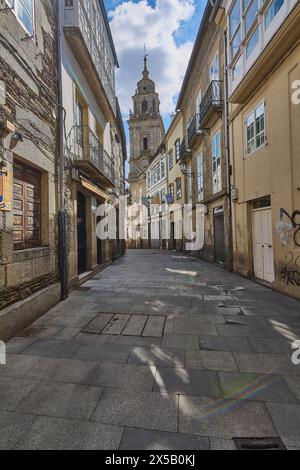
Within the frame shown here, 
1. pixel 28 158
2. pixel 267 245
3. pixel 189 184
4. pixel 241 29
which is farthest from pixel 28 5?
pixel 189 184

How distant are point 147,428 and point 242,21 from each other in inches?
407

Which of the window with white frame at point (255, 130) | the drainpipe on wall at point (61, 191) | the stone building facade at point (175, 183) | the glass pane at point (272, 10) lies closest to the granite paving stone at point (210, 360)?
the drainpipe on wall at point (61, 191)

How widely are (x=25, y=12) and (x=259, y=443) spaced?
734cm

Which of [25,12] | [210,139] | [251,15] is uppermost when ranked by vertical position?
[251,15]

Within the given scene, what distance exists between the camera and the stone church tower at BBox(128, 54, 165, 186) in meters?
36.4

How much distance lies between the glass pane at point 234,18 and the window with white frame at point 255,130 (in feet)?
10.6

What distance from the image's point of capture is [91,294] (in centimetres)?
643

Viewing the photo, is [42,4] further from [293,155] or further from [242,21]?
[293,155]

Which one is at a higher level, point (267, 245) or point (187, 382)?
point (267, 245)

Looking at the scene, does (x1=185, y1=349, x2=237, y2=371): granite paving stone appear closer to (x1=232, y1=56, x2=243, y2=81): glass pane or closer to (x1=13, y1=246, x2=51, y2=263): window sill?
(x1=13, y1=246, x2=51, y2=263): window sill

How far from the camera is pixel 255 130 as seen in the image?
7.46m

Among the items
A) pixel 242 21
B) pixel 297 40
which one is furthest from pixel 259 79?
pixel 242 21

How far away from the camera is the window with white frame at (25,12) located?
14.1 ft

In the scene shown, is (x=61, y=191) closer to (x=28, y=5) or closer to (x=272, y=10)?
(x=28, y=5)
